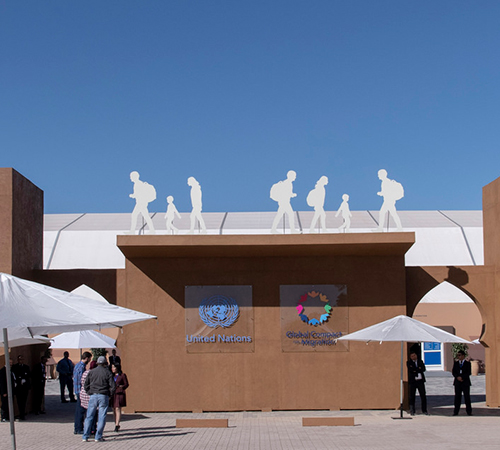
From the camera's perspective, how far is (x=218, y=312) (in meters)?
18.8

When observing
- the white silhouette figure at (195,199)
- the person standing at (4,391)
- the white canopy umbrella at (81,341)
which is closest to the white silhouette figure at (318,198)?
the white silhouette figure at (195,199)

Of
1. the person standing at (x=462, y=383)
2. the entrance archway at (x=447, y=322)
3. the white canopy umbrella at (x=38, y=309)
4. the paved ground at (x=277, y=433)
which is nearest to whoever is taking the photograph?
the white canopy umbrella at (x=38, y=309)

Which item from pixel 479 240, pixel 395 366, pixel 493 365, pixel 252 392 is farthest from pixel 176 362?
pixel 479 240

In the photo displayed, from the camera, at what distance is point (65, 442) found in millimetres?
13234

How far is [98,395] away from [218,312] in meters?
6.01

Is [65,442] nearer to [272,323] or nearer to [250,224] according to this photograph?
[272,323]

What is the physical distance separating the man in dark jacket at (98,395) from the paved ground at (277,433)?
260 millimetres

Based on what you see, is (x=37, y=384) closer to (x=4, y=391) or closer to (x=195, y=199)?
(x=4, y=391)

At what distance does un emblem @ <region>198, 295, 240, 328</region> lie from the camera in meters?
18.8

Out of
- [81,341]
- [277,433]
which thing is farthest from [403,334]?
[81,341]

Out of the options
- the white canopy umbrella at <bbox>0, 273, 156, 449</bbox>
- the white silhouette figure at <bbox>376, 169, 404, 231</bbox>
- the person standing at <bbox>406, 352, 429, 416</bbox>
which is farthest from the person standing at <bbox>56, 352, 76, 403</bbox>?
the white canopy umbrella at <bbox>0, 273, 156, 449</bbox>

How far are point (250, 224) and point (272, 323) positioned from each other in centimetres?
2412

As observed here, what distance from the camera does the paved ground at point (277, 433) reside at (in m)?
12.5

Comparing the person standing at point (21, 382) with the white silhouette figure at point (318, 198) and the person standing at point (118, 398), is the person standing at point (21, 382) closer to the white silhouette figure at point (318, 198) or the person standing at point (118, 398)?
the person standing at point (118, 398)
